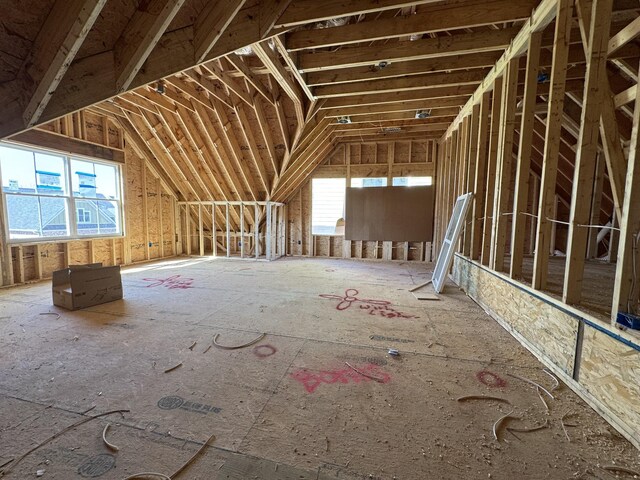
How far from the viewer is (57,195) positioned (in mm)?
5250

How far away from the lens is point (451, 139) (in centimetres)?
597

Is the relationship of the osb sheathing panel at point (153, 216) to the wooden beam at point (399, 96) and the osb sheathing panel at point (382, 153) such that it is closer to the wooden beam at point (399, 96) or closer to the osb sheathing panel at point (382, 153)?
the wooden beam at point (399, 96)

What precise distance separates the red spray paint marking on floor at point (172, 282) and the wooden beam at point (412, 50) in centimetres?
401

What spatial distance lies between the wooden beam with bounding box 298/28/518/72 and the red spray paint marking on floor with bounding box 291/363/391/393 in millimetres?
3678

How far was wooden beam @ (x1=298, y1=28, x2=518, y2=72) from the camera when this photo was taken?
10.6ft

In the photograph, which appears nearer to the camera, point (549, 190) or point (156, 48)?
point (156, 48)

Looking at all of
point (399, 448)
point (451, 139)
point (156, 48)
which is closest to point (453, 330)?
point (399, 448)

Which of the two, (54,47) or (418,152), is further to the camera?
(418,152)

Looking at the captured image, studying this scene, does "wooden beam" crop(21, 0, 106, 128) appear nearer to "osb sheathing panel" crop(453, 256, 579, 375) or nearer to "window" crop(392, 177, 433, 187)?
"osb sheathing panel" crop(453, 256, 579, 375)

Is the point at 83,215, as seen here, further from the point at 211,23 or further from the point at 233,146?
the point at 211,23

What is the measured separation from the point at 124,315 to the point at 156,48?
2.97 metres

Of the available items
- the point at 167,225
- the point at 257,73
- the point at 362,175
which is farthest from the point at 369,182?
the point at 167,225

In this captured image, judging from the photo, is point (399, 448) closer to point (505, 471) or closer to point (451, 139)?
point (505, 471)

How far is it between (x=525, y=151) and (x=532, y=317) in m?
1.74
